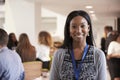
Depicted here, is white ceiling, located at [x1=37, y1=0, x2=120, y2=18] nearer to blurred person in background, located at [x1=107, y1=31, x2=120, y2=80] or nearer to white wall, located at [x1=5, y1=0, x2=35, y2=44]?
white wall, located at [x1=5, y1=0, x2=35, y2=44]

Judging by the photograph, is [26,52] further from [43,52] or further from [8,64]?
[8,64]

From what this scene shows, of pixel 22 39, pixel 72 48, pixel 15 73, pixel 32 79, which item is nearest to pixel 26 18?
pixel 22 39

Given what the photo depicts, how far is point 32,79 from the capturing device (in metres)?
4.53

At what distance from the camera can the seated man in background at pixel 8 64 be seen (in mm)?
2654

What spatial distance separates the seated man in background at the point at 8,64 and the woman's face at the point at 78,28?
4.42ft

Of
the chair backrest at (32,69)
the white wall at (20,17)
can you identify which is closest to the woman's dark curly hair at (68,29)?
the chair backrest at (32,69)

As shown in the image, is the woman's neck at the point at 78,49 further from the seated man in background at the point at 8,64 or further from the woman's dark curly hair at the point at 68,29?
the seated man in background at the point at 8,64

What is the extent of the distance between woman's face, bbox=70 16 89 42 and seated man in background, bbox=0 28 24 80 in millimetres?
1349

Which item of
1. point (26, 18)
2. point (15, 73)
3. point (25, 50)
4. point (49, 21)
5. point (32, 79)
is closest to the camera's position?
point (15, 73)

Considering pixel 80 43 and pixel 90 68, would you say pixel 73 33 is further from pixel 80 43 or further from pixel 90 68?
pixel 90 68

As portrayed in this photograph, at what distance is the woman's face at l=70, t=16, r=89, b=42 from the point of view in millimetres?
1466

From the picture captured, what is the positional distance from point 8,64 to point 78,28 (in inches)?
55.9

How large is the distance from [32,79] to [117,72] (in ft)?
5.51

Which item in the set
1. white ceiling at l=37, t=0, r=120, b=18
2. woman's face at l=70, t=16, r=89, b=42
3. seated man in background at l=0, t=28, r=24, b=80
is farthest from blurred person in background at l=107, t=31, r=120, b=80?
woman's face at l=70, t=16, r=89, b=42
